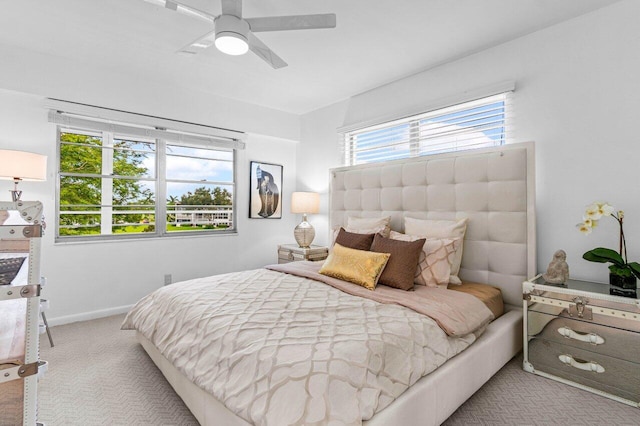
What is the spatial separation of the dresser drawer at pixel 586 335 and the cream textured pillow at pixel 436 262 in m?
0.62

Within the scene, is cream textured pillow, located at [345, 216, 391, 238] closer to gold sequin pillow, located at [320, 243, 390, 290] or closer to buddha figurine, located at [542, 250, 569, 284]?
gold sequin pillow, located at [320, 243, 390, 290]

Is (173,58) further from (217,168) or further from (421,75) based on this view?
(421,75)

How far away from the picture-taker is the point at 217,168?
14.0ft

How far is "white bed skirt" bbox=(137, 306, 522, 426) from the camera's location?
4.49 feet

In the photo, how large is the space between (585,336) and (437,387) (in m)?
1.20

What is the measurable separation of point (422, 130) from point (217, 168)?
8.72 ft

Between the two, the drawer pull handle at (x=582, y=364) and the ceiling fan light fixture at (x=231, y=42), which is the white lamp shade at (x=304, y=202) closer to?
the ceiling fan light fixture at (x=231, y=42)

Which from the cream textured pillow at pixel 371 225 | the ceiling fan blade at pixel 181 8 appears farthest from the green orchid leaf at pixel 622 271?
the ceiling fan blade at pixel 181 8

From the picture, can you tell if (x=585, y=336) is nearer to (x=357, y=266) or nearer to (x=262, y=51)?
(x=357, y=266)

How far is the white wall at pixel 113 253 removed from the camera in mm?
2957

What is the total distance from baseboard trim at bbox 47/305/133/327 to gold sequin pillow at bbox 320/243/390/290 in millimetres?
2403

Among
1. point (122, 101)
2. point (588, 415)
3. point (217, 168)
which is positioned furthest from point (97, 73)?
point (588, 415)

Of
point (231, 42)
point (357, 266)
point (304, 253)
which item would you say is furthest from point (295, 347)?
point (304, 253)

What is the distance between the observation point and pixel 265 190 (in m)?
4.58
